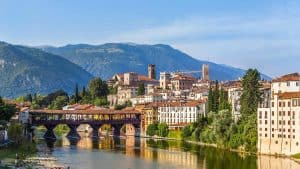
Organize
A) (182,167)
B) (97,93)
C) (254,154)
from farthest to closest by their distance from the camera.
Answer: (97,93), (254,154), (182,167)

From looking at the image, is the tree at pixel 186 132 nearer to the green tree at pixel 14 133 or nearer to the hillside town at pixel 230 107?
the hillside town at pixel 230 107

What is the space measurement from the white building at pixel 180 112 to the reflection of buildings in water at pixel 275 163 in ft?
164

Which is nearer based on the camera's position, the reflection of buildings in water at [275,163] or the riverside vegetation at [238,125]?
the reflection of buildings in water at [275,163]

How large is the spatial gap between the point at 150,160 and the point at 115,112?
61.2m

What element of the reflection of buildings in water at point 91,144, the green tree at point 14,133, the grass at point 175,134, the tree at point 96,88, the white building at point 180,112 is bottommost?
the reflection of buildings in water at point 91,144

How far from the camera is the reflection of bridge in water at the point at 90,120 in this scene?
125125 millimetres

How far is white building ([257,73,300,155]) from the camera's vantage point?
250ft

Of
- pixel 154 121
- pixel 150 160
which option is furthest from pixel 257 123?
pixel 154 121

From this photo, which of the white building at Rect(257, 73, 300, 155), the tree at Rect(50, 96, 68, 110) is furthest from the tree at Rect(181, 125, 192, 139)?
the tree at Rect(50, 96, 68, 110)

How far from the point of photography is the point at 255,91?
9306 centimetres

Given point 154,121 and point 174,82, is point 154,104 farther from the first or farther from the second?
point 174,82

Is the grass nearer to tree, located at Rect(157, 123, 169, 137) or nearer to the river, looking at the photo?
tree, located at Rect(157, 123, 169, 137)

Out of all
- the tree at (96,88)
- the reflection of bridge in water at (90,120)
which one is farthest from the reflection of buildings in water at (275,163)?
the tree at (96,88)

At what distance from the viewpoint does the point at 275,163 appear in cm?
6900
